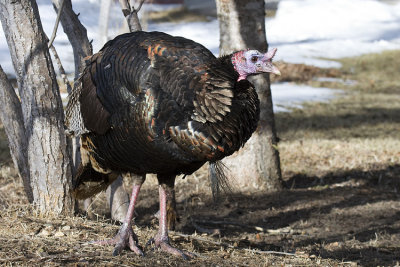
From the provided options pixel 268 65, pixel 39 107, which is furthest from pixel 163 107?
pixel 39 107

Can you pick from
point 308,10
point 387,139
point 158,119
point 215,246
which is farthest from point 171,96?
point 308,10

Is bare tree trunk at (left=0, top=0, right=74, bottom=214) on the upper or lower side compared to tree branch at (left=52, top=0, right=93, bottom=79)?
lower

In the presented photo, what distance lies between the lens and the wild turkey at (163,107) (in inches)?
138

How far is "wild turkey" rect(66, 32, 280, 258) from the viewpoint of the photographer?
351cm

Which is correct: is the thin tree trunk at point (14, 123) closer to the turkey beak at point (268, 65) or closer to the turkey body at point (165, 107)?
the turkey body at point (165, 107)

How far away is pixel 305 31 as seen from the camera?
21438mm

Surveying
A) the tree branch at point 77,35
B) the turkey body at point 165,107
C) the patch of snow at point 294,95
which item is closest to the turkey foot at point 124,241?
the turkey body at point 165,107

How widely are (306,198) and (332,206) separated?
305mm

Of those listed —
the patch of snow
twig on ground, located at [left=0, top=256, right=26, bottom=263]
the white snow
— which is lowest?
twig on ground, located at [left=0, top=256, right=26, bottom=263]

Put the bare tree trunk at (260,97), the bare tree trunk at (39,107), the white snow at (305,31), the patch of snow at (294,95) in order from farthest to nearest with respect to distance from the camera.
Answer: the white snow at (305,31), the patch of snow at (294,95), the bare tree trunk at (260,97), the bare tree trunk at (39,107)

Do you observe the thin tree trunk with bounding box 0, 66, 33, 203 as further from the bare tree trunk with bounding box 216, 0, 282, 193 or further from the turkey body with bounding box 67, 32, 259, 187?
the bare tree trunk with bounding box 216, 0, 282, 193

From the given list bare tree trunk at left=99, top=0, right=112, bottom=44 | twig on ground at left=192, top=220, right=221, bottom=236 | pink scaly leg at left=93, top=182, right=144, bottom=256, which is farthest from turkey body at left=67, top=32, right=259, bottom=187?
bare tree trunk at left=99, top=0, right=112, bottom=44

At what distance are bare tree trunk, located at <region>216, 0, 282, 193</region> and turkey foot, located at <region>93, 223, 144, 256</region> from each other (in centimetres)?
266

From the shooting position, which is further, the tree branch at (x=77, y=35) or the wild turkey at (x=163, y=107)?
the tree branch at (x=77, y=35)
